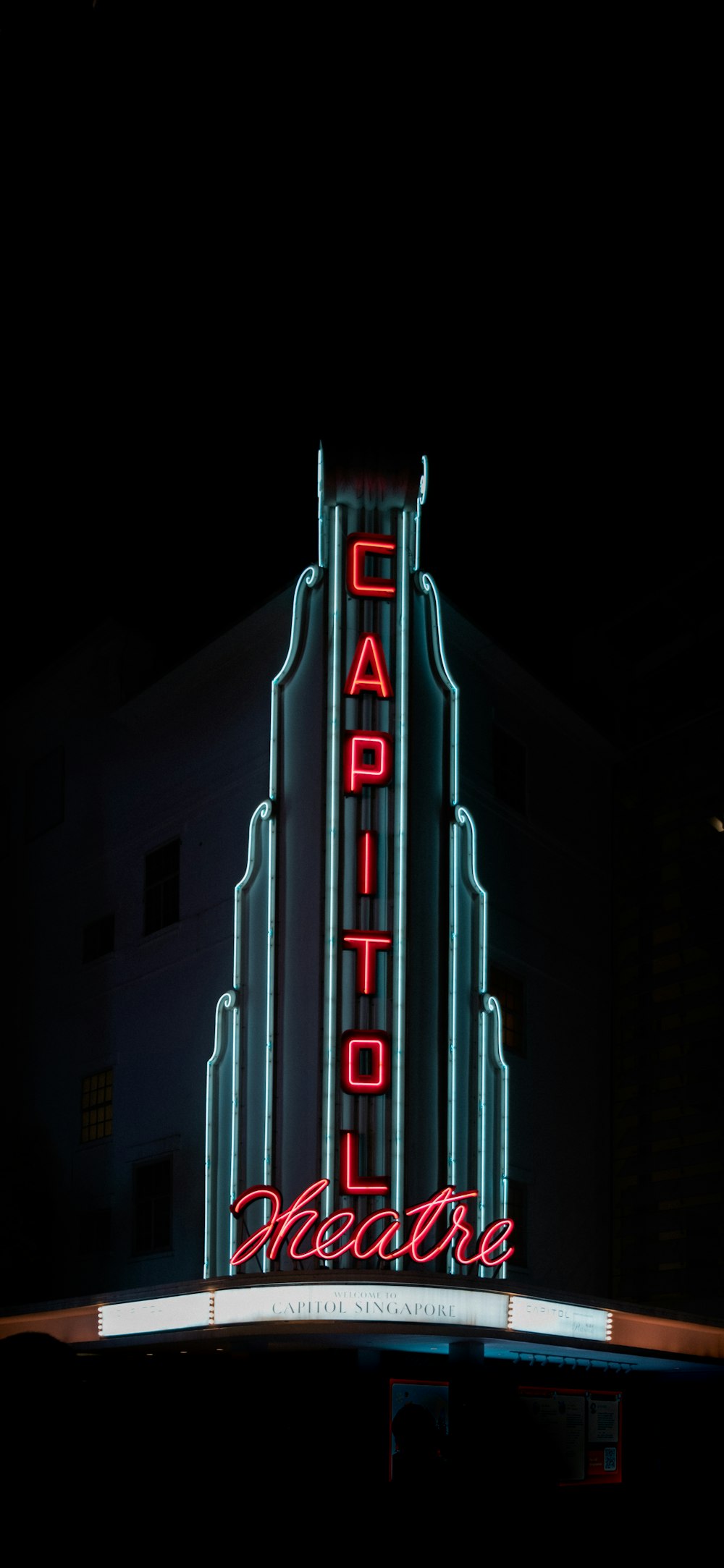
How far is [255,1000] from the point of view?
18.2 meters

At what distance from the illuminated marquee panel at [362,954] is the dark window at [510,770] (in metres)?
3.60

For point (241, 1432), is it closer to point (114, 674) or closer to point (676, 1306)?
point (676, 1306)

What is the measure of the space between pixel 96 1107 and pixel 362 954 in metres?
7.07

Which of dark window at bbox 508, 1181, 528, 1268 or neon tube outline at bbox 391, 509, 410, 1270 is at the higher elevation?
neon tube outline at bbox 391, 509, 410, 1270

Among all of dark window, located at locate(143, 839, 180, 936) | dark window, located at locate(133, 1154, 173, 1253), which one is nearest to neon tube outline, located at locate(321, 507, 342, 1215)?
dark window, located at locate(133, 1154, 173, 1253)

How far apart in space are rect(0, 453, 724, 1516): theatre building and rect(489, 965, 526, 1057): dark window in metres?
0.06

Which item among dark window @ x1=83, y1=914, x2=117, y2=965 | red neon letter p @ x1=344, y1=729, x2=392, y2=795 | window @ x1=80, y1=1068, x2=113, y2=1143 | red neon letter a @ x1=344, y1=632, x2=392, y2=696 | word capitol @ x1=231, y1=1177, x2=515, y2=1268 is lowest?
word capitol @ x1=231, y1=1177, x2=515, y2=1268

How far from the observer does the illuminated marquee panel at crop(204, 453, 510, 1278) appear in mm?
17062

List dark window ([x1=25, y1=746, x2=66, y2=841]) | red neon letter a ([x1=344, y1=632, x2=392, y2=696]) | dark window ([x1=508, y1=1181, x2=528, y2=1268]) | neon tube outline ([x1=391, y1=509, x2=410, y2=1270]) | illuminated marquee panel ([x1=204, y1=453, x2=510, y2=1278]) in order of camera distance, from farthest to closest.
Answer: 1. dark window ([x1=25, y1=746, x2=66, y2=841])
2. dark window ([x1=508, y1=1181, x2=528, y2=1268])
3. red neon letter a ([x1=344, y1=632, x2=392, y2=696])
4. illuminated marquee panel ([x1=204, y1=453, x2=510, y2=1278])
5. neon tube outline ([x1=391, y1=509, x2=410, y2=1270])

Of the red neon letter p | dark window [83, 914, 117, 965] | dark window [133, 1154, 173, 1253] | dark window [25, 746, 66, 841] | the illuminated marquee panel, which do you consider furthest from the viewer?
dark window [25, 746, 66, 841]

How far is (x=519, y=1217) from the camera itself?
68.8 ft

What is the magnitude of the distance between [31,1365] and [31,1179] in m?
22.1

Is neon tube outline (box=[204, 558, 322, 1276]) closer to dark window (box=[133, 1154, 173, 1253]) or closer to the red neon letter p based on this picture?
the red neon letter p

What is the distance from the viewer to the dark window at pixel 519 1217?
20781 mm
